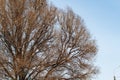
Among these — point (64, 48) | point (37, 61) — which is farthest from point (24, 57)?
point (64, 48)

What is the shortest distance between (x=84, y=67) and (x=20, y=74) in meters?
4.61

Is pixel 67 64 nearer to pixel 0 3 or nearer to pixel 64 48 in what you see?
pixel 64 48

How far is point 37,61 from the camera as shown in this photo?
26125mm

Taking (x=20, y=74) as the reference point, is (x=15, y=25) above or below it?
above

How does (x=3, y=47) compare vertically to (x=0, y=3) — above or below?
below

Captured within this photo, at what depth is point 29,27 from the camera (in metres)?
26.5

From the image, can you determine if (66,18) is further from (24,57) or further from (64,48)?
(24,57)

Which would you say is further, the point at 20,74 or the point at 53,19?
the point at 53,19

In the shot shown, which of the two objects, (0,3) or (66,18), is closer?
(0,3)

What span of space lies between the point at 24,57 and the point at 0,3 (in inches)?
156

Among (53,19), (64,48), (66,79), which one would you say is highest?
(53,19)

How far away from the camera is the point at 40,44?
2716cm

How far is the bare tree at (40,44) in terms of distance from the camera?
85.5ft

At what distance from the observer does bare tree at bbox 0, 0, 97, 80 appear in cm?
Answer: 2606
